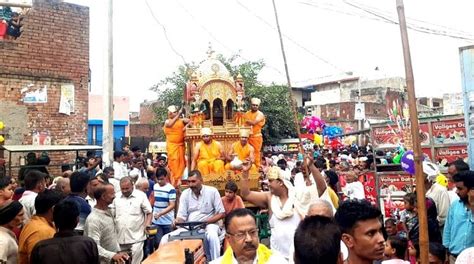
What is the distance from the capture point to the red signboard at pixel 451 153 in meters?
8.19

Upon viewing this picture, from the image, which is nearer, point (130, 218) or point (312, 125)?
point (130, 218)

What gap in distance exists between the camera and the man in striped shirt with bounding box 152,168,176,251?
7742 millimetres

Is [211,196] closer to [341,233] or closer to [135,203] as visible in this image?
[135,203]

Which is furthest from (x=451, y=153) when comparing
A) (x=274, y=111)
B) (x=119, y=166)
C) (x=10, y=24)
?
(x=274, y=111)

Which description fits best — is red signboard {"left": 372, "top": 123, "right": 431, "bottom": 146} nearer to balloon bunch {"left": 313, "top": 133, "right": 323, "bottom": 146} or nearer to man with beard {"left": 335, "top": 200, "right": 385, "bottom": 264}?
man with beard {"left": 335, "top": 200, "right": 385, "bottom": 264}

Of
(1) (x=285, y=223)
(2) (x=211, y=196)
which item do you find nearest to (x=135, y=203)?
(2) (x=211, y=196)

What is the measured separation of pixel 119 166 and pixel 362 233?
26.2 feet

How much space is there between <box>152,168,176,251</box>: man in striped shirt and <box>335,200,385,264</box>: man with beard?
5.22 m

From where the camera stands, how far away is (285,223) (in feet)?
15.2

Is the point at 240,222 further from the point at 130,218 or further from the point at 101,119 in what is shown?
the point at 101,119

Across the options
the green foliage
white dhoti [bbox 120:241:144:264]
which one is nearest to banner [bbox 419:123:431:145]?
white dhoti [bbox 120:241:144:264]

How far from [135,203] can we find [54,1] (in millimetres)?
10221

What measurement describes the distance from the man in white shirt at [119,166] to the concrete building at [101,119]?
1243cm

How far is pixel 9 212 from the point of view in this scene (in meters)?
4.07
